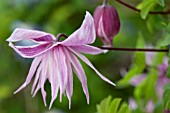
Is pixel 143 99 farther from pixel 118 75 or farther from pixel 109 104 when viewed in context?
pixel 118 75

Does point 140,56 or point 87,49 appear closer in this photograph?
point 87,49

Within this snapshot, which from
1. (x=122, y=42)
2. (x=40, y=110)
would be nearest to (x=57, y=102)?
(x=40, y=110)

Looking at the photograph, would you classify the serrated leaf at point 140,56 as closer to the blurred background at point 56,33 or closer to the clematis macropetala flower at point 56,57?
the clematis macropetala flower at point 56,57

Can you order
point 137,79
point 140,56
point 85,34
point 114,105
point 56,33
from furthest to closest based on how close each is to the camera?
1. point 56,33
2. point 137,79
3. point 140,56
4. point 114,105
5. point 85,34

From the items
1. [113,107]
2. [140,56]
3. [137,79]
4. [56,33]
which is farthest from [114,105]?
[56,33]

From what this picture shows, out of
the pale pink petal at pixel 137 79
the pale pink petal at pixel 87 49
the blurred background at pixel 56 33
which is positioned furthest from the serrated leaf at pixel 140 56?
the blurred background at pixel 56 33

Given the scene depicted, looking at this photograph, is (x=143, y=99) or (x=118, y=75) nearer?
(x=143, y=99)

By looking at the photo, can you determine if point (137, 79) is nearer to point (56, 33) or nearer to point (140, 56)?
point (140, 56)

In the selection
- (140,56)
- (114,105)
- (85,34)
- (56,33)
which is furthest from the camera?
(56,33)
